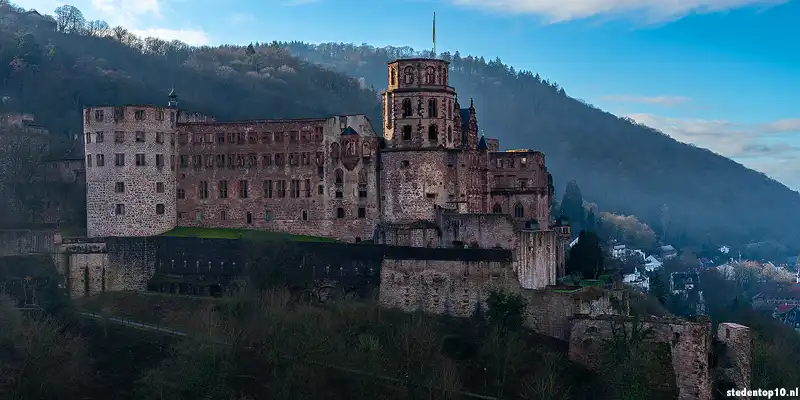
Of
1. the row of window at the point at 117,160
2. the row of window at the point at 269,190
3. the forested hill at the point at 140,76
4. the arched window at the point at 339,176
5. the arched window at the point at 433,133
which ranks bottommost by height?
the row of window at the point at 269,190

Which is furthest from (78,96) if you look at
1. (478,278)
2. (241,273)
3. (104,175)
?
(478,278)

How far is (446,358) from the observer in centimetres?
5891

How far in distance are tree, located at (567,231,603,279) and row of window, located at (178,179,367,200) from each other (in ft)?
62.9

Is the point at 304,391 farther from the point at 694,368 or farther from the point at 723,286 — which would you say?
the point at 723,286

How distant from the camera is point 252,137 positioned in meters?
75.1

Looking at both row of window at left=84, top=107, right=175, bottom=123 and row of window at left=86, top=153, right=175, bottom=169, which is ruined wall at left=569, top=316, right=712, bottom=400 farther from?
row of window at left=84, top=107, right=175, bottom=123

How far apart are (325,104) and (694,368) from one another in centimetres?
10324

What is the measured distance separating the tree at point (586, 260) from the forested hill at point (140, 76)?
4967 centimetres

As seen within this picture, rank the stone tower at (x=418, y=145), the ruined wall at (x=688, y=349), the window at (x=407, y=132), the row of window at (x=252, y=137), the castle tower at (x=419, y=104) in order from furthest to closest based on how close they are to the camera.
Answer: the row of window at (x=252, y=137), the window at (x=407, y=132), the castle tower at (x=419, y=104), the stone tower at (x=418, y=145), the ruined wall at (x=688, y=349)

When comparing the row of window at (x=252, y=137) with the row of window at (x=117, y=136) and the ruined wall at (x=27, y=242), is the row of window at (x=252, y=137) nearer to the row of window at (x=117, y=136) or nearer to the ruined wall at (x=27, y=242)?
the row of window at (x=117, y=136)

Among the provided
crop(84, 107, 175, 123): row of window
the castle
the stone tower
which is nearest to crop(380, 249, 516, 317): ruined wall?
the castle

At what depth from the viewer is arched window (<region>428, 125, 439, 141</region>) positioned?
70062mm

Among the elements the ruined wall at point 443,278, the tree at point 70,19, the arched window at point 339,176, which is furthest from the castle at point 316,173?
the tree at point 70,19

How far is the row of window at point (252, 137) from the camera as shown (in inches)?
2918
